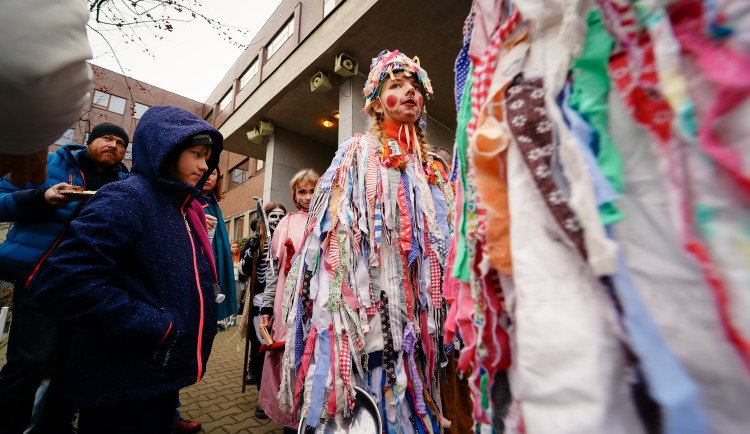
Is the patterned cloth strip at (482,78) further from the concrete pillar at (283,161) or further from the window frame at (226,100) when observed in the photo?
the window frame at (226,100)

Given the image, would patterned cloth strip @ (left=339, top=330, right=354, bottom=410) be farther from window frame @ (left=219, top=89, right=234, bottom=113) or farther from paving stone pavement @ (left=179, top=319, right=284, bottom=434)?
window frame @ (left=219, top=89, right=234, bottom=113)

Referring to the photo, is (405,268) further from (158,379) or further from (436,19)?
(436,19)

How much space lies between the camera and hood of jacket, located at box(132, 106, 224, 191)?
4.70ft

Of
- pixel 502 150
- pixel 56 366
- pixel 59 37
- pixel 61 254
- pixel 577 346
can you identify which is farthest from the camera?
pixel 56 366

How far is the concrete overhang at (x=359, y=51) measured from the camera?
14.4ft

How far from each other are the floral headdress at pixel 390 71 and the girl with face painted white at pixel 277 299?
1.27 meters

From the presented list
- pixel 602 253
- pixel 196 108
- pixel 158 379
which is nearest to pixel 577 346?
pixel 602 253

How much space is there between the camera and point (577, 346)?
446 mm

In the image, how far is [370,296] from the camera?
159 cm

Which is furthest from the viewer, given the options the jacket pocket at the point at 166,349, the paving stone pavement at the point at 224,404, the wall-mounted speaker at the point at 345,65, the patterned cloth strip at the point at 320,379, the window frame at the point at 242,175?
the window frame at the point at 242,175

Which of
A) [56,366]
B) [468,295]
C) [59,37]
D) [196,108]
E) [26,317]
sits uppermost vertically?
[196,108]

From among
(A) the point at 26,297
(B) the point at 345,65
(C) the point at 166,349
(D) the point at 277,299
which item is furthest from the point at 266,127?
(C) the point at 166,349

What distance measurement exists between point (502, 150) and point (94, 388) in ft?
5.18

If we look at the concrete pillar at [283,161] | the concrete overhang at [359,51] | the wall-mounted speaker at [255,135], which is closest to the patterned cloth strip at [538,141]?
the concrete overhang at [359,51]
